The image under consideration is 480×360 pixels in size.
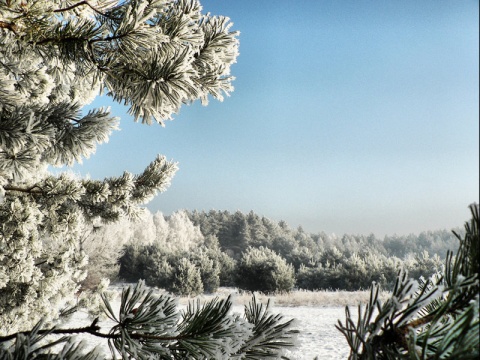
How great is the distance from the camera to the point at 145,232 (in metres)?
26.3

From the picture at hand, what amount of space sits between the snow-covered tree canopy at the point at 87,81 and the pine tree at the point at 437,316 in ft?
2.66

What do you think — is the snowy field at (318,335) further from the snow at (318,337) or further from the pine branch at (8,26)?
the pine branch at (8,26)

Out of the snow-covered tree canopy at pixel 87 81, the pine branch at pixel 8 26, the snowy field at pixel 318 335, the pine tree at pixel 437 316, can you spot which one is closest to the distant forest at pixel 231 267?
the snowy field at pixel 318 335

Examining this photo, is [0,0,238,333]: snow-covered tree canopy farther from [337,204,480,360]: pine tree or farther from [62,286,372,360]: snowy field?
[62,286,372,360]: snowy field

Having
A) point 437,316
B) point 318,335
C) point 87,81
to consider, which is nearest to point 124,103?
point 87,81

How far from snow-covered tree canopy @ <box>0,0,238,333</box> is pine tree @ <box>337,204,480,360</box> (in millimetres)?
809

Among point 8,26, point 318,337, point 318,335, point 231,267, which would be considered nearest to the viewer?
point 8,26

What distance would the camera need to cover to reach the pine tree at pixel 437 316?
0.46m

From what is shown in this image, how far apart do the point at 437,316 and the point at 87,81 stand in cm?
218

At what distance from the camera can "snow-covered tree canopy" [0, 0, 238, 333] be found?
110cm

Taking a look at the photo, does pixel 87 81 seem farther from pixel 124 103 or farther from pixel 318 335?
pixel 318 335

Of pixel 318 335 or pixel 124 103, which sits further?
pixel 318 335

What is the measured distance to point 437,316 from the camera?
52cm

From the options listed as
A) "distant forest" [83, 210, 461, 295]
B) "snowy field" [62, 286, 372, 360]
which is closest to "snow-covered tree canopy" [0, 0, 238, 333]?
"snowy field" [62, 286, 372, 360]
